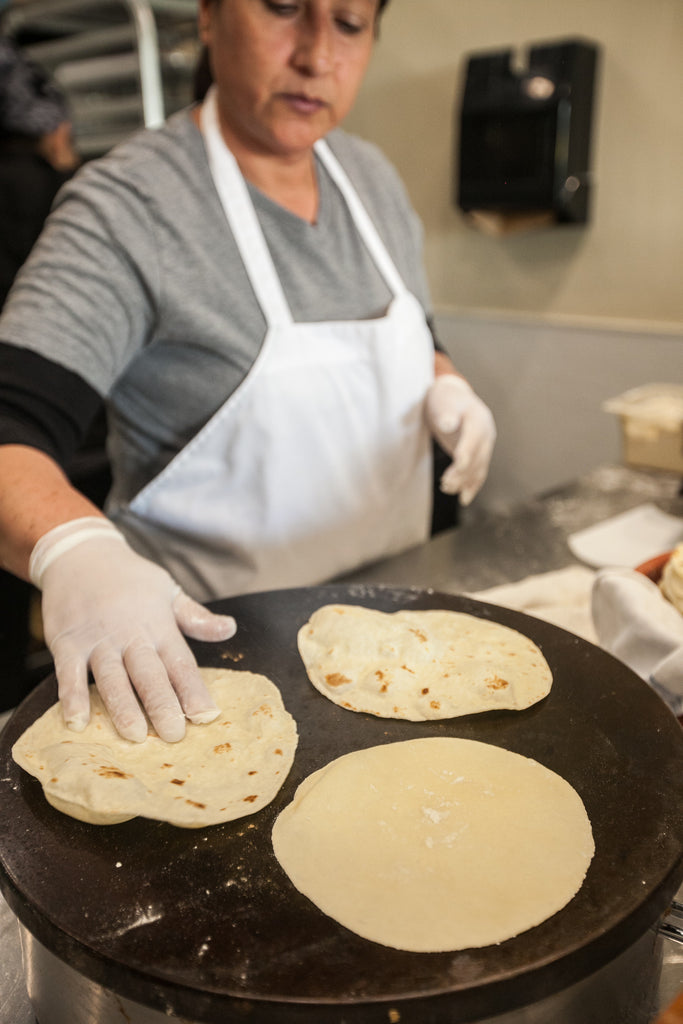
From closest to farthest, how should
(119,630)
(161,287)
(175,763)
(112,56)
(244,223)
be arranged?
(175,763)
(119,630)
(161,287)
(244,223)
(112,56)

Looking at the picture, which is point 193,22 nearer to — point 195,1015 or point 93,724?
point 93,724

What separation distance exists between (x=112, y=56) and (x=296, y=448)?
341 cm

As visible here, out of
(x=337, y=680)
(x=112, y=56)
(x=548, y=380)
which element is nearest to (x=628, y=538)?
(x=337, y=680)

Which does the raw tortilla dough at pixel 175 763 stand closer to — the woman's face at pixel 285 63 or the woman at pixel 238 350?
the woman at pixel 238 350

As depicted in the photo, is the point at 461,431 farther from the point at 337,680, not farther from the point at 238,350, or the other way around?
the point at 337,680

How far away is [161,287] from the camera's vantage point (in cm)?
144

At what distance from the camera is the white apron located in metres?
1.55

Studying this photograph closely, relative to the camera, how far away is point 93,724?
96cm

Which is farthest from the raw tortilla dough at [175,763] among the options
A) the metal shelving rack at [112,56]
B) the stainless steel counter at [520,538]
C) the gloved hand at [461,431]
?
the metal shelving rack at [112,56]

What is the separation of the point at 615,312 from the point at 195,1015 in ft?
10.9

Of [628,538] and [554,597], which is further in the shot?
[628,538]

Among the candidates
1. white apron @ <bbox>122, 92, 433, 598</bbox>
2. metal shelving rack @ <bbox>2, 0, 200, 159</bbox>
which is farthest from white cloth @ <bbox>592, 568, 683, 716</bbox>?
metal shelving rack @ <bbox>2, 0, 200, 159</bbox>

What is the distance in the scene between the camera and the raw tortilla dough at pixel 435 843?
27.9 inches

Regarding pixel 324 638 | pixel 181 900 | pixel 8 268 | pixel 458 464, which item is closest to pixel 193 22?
pixel 8 268
